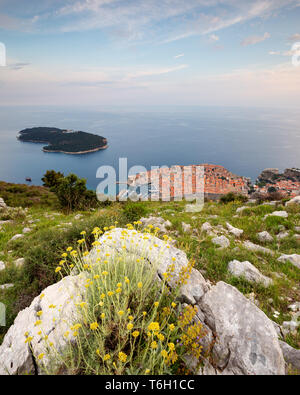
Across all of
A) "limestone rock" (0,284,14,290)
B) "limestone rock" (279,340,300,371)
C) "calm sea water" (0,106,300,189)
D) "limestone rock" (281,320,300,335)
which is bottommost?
"limestone rock" (0,284,14,290)

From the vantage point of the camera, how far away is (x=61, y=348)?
225cm

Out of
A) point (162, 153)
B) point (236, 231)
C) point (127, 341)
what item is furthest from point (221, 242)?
point (162, 153)

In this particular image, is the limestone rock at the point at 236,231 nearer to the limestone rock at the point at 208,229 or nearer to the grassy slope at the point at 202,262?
the grassy slope at the point at 202,262

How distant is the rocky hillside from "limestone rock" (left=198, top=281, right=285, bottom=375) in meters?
0.01

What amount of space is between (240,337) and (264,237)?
509cm

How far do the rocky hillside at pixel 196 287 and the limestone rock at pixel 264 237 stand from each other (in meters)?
0.02

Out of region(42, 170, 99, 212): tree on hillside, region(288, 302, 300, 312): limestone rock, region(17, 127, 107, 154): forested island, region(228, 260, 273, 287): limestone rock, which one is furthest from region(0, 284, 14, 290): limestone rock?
region(17, 127, 107, 154): forested island

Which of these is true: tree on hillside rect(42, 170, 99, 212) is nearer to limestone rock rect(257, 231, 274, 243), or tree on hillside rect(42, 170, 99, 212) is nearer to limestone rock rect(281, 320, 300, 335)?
limestone rock rect(257, 231, 274, 243)

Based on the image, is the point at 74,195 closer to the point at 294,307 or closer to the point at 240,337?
the point at 294,307

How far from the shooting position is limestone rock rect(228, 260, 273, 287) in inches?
167

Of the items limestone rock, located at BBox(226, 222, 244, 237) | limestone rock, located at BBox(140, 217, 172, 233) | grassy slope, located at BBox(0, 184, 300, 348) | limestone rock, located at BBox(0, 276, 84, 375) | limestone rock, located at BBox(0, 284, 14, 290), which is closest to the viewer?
limestone rock, located at BBox(0, 276, 84, 375)

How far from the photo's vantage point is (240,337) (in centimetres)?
240

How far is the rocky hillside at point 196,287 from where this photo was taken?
2.25 metres
